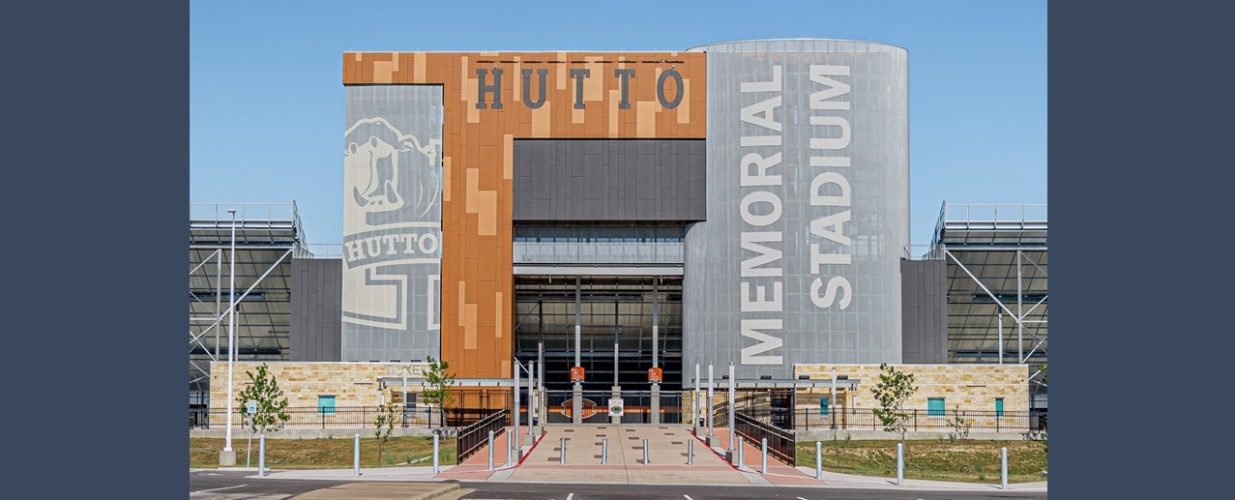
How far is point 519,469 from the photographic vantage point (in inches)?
1817

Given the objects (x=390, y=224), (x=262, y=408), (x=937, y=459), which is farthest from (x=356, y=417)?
(x=937, y=459)

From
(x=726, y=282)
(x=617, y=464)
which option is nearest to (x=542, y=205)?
(x=726, y=282)

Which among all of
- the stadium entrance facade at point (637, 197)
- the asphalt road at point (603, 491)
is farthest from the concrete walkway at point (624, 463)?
the stadium entrance facade at point (637, 197)

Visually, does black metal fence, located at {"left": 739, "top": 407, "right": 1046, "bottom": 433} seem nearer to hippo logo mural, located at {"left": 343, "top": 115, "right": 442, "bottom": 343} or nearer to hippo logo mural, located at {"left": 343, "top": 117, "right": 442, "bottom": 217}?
hippo logo mural, located at {"left": 343, "top": 115, "right": 442, "bottom": 343}

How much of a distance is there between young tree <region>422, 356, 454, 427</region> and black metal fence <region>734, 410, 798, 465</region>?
→ 14.9m

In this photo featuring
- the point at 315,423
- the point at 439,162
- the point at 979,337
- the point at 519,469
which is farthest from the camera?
the point at 979,337

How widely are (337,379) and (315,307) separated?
5602 mm

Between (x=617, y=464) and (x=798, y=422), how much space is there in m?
24.9

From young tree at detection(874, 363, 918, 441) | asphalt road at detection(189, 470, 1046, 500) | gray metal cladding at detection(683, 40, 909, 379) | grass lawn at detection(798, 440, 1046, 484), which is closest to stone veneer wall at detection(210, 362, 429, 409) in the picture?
gray metal cladding at detection(683, 40, 909, 379)

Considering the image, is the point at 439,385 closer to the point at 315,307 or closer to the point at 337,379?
the point at 337,379

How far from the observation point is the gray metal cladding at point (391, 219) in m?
75.5

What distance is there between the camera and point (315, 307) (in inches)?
3036

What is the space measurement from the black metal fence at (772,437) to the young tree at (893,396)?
713 cm

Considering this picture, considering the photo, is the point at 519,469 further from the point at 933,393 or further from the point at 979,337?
the point at 979,337
